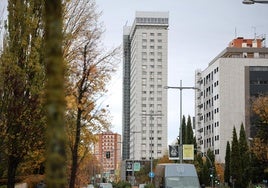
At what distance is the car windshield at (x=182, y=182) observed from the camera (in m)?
33.8

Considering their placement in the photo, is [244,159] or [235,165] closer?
[244,159]

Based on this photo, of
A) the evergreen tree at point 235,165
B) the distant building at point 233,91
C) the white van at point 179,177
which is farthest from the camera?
the distant building at point 233,91

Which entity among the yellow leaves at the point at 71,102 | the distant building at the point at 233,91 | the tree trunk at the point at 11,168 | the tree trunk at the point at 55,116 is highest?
the distant building at the point at 233,91

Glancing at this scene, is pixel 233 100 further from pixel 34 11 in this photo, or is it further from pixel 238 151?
pixel 34 11

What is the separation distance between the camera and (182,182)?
34000 mm

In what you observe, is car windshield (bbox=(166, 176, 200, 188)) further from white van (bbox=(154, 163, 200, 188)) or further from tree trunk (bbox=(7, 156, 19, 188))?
tree trunk (bbox=(7, 156, 19, 188))

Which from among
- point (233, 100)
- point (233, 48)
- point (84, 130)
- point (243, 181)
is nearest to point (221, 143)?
point (233, 100)

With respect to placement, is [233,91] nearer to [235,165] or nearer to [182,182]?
[235,165]

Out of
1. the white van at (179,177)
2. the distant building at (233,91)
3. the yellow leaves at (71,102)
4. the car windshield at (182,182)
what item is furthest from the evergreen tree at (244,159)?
the yellow leaves at (71,102)

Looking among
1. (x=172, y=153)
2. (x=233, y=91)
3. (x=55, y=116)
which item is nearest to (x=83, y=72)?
(x=55, y=116)

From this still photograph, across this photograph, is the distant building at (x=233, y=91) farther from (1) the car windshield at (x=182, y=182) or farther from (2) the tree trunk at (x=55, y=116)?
(2) the tree trunk at (x=55, y=116)

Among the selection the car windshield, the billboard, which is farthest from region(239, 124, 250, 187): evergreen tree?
the car windshield

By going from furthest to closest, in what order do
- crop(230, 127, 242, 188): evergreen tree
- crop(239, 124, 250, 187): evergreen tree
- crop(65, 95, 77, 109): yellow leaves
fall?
crop(230, 127, 242, 188): evergreen tree → crop(239, 124, 250, 187): evergreen tree → crop(65, 95, 77, 109): yellow leaves

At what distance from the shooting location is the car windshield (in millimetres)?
33750
